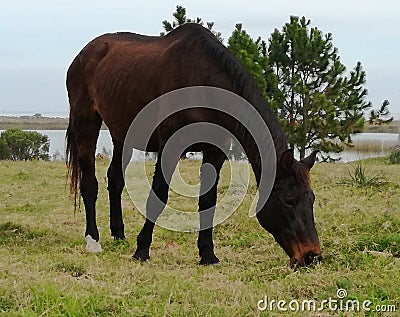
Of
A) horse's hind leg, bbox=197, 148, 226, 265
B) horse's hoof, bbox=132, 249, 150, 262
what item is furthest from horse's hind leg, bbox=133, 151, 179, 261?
horse's hind leg, bbox=197, 148, 226, 265

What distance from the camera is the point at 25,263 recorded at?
436 centimetres

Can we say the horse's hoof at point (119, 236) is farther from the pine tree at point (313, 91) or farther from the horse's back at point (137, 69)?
the pine tree at point (313, 91)

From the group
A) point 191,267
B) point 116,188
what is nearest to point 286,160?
point 191,267

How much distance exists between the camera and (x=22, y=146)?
18.8 m

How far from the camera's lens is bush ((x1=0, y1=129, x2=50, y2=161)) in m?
18.4

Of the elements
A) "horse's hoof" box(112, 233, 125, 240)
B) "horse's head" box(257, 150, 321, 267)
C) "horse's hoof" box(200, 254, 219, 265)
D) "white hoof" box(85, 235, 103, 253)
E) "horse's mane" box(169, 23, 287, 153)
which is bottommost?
"horse's hoof" box(112, 233, 125, 240)

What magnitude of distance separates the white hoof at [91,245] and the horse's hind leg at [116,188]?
49cm

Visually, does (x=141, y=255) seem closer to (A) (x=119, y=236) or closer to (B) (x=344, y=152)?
(A) (x=119, y=236)

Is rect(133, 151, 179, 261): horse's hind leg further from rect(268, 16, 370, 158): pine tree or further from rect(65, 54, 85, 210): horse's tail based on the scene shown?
rect(268, 16, 370, 158): pine tree

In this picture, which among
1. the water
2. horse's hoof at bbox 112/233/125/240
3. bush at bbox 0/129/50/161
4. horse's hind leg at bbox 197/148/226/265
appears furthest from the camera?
bush at bbox 0/129/50/161

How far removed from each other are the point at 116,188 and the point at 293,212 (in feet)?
8.07

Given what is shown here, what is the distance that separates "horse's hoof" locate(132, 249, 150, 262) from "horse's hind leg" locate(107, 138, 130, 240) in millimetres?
1072

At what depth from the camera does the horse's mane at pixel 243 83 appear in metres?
4.26

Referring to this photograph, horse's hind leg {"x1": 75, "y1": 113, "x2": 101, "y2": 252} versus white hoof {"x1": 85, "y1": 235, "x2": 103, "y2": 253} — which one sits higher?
horse's hind leg {"x1": 75, "y1": 113, "x2": 101, "y2": 252}
